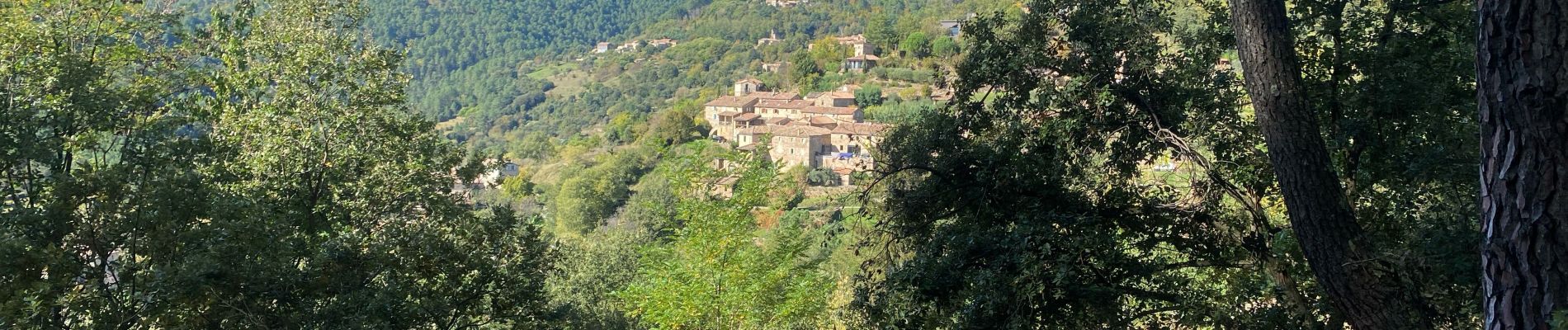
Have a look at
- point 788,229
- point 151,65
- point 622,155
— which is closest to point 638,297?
point 788,229

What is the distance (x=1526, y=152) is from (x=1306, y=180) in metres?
1.43

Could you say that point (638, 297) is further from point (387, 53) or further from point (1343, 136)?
point (1343, 136)

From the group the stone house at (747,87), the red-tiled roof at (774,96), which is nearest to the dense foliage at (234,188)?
the red-tiled roof at (774,96)

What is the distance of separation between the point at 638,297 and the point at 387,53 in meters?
3.04

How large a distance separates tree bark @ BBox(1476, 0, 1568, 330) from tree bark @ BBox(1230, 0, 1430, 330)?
1.28 m

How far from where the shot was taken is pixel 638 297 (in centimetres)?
882

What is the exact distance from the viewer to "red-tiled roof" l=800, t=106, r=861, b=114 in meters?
43.3

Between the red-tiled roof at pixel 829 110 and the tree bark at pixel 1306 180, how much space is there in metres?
39.6

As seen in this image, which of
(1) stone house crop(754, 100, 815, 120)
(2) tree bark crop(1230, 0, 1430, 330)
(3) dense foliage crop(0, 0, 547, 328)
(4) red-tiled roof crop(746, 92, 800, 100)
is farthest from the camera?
(4) red-tiled roof crop(746, 92, 800, 100)

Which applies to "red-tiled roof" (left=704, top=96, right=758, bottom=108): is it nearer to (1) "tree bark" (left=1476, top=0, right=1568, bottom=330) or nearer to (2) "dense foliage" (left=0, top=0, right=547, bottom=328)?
(2) "dense foliage" (left=0, top=0, right=547, bottom=328)

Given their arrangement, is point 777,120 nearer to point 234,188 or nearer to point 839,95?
point 839,95

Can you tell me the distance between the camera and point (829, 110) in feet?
147

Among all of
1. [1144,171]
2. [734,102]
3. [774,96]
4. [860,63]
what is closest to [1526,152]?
[1144,171]

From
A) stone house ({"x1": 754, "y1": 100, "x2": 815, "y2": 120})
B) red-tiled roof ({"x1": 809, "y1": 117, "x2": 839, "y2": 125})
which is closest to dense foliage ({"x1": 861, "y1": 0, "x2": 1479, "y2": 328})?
red-tiled roof ({"x1": 809, "y1": 117, "x2": 839, "y2": 125})
